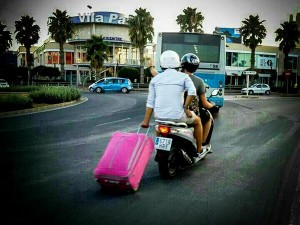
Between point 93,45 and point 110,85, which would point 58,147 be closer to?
point 110,85

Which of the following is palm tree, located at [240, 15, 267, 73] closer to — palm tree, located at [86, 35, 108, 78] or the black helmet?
palm tree, located at [86, 35, 108, 78]

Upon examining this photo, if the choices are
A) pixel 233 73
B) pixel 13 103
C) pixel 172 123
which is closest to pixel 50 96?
pixel 13 103

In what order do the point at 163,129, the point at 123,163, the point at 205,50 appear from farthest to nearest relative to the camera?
the point at 205,50 → the point at 163,129 → the point at 123,163

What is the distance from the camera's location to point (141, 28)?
176ft

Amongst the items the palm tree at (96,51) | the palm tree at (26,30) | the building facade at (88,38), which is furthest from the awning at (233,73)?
the palm tree at (26,30)

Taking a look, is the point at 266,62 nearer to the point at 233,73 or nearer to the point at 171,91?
the point at 233,73

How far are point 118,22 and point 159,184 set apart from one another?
64.6 meters

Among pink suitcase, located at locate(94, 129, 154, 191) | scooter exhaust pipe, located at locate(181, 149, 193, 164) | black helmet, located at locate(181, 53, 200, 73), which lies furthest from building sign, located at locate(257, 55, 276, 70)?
pink suitcase, located at locate(94, 129, 154, 191)

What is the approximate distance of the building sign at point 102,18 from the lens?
65506mm

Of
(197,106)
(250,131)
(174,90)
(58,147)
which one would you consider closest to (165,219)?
(174,90)

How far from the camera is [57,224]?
11.2ft

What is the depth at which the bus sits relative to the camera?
14.6 meters

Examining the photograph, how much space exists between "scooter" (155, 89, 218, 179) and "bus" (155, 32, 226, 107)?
31.0 ft

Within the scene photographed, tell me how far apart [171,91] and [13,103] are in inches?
504
